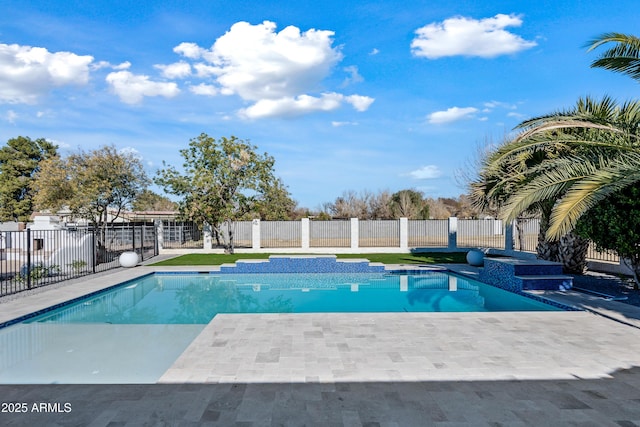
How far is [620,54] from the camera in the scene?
7.20 metres

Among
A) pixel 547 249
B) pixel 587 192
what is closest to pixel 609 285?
pixel 547 249

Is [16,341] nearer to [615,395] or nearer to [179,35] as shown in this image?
[615,395]

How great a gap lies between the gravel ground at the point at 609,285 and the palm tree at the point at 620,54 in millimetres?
4737

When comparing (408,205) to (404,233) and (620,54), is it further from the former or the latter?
(620,54)

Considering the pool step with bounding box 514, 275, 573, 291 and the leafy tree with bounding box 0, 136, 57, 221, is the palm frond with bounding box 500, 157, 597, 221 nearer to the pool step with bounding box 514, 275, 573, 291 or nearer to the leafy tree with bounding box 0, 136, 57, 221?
the pool step with bounding box 514, 275, 573, 291

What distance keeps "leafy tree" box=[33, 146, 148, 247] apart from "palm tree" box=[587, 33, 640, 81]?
18.0 m

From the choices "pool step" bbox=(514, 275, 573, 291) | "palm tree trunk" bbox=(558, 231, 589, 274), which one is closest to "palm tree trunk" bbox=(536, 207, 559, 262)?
"palm tree trunk" bbox=(558, 231, 589, 274)

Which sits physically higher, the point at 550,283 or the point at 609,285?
the point at 550,283

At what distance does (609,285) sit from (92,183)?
2061 cm

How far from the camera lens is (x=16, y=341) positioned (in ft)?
20.9

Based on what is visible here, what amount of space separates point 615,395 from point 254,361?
153 inches

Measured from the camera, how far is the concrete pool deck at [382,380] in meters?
3.42

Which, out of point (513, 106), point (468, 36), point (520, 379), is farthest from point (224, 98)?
point (520, 379)

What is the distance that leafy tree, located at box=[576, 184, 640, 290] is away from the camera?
7.38 m
